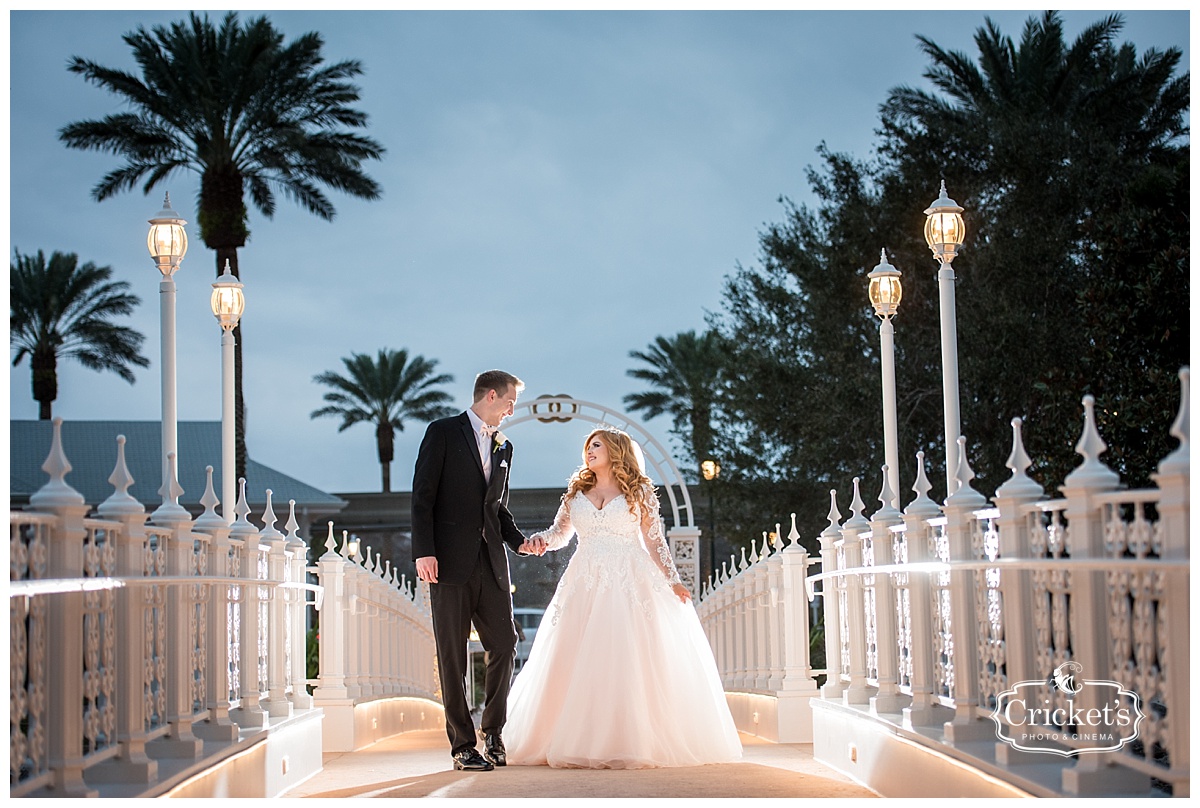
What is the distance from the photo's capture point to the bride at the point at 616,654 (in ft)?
23.3

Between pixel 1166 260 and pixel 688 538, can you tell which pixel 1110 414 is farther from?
pixel 688 538

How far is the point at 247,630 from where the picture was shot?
22.9 ft

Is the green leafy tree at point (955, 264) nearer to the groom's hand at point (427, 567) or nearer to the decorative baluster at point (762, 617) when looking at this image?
the decorative baluster at point (762, 617)

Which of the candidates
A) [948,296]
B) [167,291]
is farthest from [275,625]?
[948,296]

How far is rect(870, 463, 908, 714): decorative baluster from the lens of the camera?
704 cm

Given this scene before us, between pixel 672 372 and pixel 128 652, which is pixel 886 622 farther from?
pixel 672 372

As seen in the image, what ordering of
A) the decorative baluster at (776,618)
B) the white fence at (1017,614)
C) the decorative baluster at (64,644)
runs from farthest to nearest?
the decorative baluster at (776,618)
the decorative baluster at (64,644)
the white fence at (1017,614)

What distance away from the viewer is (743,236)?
3029 inches

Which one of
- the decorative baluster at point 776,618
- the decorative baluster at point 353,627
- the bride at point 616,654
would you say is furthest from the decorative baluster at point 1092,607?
the decorative baluster at point 353,627

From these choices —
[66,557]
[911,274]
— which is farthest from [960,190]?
[66,557]

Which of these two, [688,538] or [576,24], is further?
[576,24]

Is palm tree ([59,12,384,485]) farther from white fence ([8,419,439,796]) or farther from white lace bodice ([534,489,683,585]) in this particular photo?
white lace bodice ([534,489,683,585])

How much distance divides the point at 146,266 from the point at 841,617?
1292 inches

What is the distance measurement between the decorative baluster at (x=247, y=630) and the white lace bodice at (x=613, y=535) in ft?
5.28
